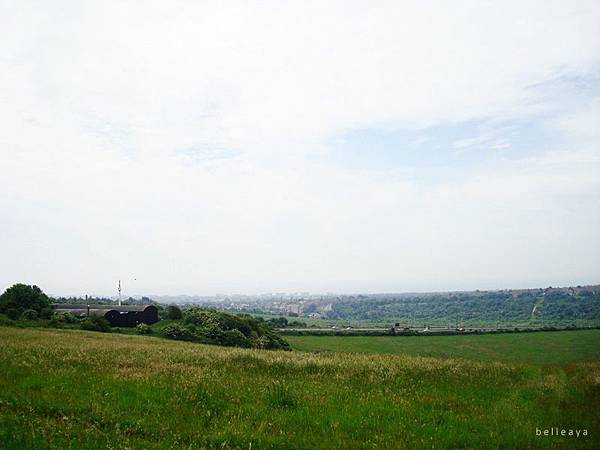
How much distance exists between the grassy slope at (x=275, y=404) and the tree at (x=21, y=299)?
67728 mm

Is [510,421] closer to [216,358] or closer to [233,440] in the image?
[233,440]

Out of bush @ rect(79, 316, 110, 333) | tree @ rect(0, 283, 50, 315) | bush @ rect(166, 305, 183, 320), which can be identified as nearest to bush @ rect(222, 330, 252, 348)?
bush @ rect(79, 316, 110, 333)

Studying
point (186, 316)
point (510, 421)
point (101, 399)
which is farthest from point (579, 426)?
point (186, 316)

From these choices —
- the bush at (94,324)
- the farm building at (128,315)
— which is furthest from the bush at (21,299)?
the farm building at (128,315)

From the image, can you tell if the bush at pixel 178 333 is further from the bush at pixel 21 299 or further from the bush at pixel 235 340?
the bush at pixel 21 299

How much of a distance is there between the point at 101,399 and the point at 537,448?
9.65m

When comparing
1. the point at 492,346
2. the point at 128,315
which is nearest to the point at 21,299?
the point at 128,315

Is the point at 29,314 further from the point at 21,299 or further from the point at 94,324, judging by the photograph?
the point at 94,324

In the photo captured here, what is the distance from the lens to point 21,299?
76.3 metres

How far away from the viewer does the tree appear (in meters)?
74.4

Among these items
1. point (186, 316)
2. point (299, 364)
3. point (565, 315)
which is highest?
point (299, 364)

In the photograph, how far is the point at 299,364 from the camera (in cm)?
1689

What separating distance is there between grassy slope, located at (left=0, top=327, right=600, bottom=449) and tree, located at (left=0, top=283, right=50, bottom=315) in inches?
2666

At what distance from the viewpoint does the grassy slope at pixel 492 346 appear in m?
69.7
